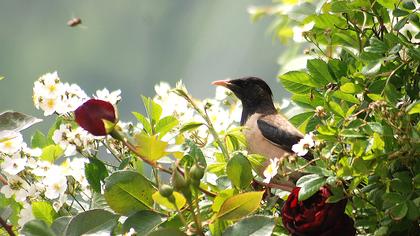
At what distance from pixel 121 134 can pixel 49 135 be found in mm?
346

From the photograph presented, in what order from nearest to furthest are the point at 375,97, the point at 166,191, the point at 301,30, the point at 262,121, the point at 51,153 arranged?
1. the point at 166,191
2. the point at 375,97
3. the point at 51,153
4. the point at 301,30
5. the point at 262,121

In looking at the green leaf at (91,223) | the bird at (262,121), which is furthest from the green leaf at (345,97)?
the bird at (262,121)

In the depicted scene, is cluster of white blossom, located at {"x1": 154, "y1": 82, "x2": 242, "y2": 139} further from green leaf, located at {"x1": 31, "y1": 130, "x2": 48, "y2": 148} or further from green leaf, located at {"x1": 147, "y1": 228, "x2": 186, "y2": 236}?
green leaf, located at {"x1": 147, "y1": 228, "x2": 186, "y2": 236}

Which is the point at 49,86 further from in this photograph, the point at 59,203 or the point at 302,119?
the point at 302,119

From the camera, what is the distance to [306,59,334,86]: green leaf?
3.69ft

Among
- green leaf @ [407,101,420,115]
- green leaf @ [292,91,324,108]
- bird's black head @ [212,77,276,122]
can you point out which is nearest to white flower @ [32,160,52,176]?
green leaf @ [292,91,324,108]

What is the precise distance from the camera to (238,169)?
929 millimetres

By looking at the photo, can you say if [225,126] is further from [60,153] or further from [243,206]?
[243,206]

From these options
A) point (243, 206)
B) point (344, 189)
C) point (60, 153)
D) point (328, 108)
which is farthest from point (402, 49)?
point (60, 153)

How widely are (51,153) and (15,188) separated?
9 cm

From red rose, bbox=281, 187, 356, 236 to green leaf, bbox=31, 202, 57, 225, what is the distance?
31 centimetres

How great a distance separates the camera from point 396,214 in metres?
0.89

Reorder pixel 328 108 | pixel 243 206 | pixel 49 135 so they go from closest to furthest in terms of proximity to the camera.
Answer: pixel 243 206
pixel 328 108
pixel 49 135

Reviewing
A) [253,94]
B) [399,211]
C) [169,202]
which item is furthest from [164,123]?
[253,94]
